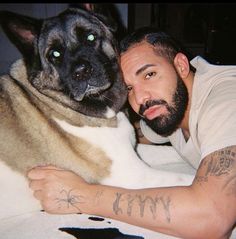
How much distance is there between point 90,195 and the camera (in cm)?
146

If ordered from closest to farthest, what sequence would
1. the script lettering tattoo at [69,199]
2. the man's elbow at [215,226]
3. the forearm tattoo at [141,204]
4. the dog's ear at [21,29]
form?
the man's elbow at [215,226], the forearm tattoo at [141,204], the script lettering tattoo at [69,199], the dog's ear at [21,29]

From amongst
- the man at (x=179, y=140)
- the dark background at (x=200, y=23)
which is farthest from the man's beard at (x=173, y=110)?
the dark background at (x=200, y=23)

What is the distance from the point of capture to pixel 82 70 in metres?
1.70

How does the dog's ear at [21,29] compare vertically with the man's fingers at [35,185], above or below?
above

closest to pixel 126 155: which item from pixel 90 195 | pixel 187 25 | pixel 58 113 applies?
pixel 90 195

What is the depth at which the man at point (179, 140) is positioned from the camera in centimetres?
122

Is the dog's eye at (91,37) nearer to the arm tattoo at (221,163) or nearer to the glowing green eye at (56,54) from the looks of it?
the glowing green eye at (56,54)

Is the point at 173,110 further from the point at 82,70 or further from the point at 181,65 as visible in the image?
the point at 82,70

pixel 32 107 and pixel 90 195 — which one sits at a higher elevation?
pixel 32 107

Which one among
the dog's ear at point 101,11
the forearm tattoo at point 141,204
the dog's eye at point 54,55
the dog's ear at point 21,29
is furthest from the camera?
the dog's ear at point 101,11

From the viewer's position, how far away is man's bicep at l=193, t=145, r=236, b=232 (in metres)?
1.20

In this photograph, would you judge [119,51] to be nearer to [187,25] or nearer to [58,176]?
[58,176]

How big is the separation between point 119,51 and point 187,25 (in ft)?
14.2

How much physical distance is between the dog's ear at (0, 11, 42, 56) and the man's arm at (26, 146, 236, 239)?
2.62 ft
